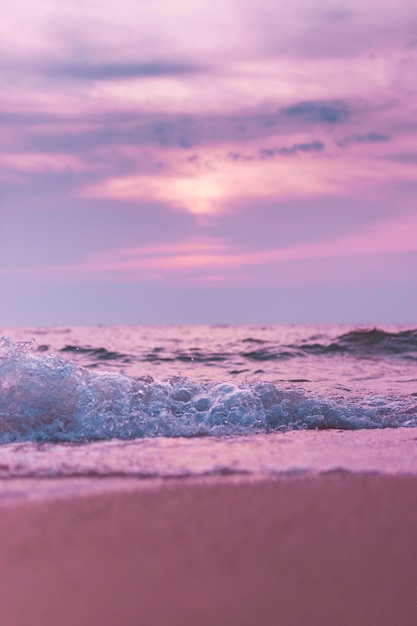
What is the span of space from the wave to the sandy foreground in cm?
150

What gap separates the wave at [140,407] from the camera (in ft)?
13.8

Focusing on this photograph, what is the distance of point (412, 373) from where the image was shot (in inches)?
360

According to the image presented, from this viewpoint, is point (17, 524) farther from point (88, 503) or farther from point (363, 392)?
point (363, 392)

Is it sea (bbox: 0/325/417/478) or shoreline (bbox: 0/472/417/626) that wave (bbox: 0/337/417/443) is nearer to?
sea (bbox: 0/325/417/478)

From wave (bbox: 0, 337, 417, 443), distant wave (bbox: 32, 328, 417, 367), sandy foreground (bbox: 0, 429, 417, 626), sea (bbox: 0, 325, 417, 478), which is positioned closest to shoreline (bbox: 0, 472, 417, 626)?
sandy foreground (bbox: 0, 429, 417, 626)

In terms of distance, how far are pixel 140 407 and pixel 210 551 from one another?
2.77 meters

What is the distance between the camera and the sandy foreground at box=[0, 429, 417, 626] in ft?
5.16

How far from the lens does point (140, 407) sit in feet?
15.1

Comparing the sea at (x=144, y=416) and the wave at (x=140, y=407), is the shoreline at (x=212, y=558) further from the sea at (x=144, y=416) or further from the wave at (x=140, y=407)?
the wave at (x=140, y=407)

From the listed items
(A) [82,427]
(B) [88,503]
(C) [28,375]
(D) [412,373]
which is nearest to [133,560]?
(B) [88,503]

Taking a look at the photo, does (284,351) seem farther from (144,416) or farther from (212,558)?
(212,558)

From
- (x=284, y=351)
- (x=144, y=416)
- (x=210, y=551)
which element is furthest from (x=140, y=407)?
(x=284, y=351)

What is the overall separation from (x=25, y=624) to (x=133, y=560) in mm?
368

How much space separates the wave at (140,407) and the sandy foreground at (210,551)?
1503 millimetres
